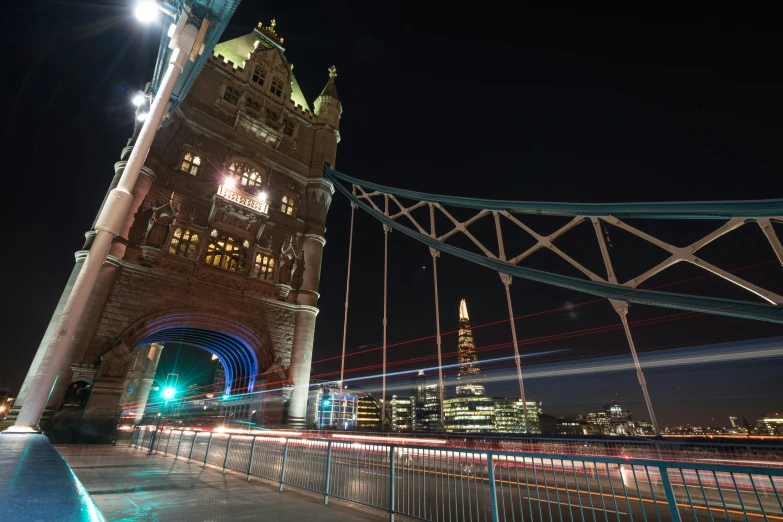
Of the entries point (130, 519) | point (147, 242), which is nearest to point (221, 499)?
point (130, 519)

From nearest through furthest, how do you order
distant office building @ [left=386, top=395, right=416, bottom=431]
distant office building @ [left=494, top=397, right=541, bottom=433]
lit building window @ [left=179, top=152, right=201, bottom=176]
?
lit building window @ [left=179, top=152, right=201, bottom=176] → distant office building @ [left=494, top=397, right=541, bottom=433] → distant office building @ [left=386, top=395, right=416, bottom=431]

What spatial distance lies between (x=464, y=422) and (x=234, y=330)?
136m

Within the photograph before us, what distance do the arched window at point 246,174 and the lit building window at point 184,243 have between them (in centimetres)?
484

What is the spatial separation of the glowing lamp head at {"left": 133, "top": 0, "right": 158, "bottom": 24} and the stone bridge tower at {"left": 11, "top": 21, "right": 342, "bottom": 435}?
13.3 meters

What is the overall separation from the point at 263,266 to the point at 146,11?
53.7 ft

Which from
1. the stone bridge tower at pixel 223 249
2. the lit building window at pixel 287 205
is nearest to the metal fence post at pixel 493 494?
the stone bridge tower at pixel 223 249

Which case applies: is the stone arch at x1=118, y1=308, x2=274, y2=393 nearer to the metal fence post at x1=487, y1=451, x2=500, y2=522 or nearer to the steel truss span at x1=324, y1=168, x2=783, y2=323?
the steel truss span at x1=324, y1=168, x2=783, y2=323

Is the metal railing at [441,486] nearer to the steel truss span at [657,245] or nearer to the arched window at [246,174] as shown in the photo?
the steel truss span at [657,245]

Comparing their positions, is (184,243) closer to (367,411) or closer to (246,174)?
(246,174)

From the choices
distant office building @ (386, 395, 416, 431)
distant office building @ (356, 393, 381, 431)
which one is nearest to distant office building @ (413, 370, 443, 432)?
distant office building @ (386, 395, 416, 431)

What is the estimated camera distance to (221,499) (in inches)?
218

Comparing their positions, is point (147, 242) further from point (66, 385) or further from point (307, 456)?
point (307, 456)

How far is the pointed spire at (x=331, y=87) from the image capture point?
98.0 feet

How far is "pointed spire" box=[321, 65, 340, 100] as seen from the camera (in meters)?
29.9
